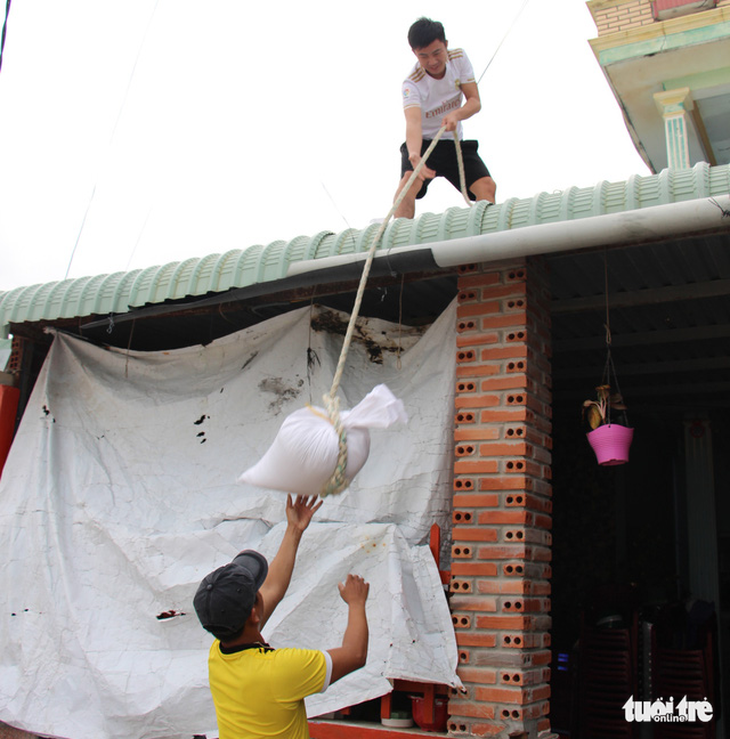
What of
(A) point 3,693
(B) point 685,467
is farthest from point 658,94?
(A) point 3,693

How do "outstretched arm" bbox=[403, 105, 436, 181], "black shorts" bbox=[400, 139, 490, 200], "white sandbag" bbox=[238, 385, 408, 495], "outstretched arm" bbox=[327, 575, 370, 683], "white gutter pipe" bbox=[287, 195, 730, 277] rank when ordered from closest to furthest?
1. "outstretched arm" bbox=[327, 575, 370, 683]
2. "white sandbag" bbox=[238, 385, 408, 495]
3. "white gutter pipe" bbox=[287, 195, 730, 277]
4. "outstretched arm" bbox=[403, 105, 436, 181]
5. "black shorts" bbox=[400, 139, 490, 200]

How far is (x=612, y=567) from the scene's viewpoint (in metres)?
8.02

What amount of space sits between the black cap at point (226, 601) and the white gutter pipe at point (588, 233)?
6.32 ft

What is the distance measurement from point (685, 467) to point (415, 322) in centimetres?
404

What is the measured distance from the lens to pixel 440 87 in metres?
5.28

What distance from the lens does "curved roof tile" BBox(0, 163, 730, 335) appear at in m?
3.55

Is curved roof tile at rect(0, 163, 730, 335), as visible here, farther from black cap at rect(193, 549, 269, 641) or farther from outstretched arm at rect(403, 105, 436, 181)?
black cap at rect(193, 549, 269, 641)

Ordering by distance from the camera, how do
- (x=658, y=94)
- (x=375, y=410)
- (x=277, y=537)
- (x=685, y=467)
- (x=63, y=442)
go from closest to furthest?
(x=375, y=410)
(x=277, y=537)
(x=63, y=442)
(x=685, y=467)
(x=658, y=94)

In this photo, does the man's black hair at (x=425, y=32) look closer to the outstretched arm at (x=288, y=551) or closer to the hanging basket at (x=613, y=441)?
the hanging basket at (x=613, y=441)

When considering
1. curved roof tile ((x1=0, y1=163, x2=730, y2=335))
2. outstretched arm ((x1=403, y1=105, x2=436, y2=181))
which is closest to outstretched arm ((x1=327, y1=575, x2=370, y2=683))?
curved roof tile ((x1=0, y1=163, x2=730, y2=335))

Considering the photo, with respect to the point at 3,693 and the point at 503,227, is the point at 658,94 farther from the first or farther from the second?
the point at 3,693

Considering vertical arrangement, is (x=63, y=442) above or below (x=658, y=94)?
below

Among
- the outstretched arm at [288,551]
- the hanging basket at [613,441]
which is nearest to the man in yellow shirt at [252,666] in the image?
the outstretched arm at [288,551]

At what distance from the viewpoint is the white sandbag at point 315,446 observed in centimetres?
285
